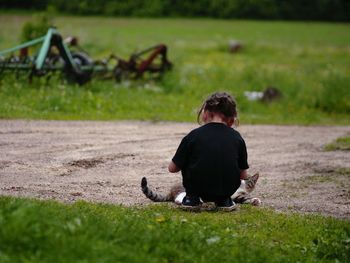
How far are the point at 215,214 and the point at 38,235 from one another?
2.91 m

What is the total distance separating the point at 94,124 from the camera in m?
15.6

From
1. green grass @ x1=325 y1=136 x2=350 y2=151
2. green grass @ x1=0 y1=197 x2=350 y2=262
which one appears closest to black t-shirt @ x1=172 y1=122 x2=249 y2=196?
green grass @ x1=0 y1=197 x2=350 y2=262

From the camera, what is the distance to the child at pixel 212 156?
848 cm

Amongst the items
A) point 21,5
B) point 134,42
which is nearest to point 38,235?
point 134,42

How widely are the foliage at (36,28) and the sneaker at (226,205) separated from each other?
16614mm

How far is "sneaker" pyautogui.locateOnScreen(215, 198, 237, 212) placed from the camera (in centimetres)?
878

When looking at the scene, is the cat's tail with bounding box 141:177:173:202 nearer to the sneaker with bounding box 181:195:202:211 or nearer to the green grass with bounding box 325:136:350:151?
the sneaker with bounding box 181:195:202:211

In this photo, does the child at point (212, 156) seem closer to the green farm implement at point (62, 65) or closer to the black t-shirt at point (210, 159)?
the black t-shirt at point (210, 159)

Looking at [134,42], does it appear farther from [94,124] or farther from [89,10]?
[89,10]

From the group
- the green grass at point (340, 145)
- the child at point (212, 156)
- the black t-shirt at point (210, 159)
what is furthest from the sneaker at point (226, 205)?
the green grass at point (340, 145)

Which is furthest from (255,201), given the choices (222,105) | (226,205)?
(222,105)

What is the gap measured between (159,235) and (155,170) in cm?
481

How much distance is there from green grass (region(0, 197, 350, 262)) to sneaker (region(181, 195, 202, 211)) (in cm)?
19

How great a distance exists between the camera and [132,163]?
39.4 feet
